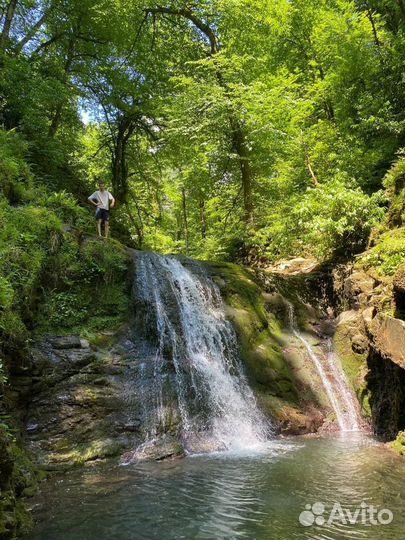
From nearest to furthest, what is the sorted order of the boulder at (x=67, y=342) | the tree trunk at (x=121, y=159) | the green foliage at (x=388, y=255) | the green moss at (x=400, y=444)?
the green moss at (x=400, y=444), the boulder at (x=67, y=342), the green foliage at (x=388, y=255), the tree trunk at (x=121, y=159)

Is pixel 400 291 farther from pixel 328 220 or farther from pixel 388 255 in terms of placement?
pixel 328 220

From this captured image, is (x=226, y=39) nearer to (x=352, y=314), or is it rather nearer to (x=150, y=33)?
(x=150, y=33)

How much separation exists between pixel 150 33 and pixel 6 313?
1423 cm

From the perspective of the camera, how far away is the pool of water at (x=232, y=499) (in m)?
4.17

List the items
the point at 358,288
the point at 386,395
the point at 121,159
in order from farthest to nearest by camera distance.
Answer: the point at 121,159 < the point at 358,288 < the point at 386,395

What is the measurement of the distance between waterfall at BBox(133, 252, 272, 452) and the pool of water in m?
0.87

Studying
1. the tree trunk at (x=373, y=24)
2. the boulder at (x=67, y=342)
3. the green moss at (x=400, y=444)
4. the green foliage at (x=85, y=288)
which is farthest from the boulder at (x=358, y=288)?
the tree trunk at (x=373, y=24)

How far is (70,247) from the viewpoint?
9430 millimetres

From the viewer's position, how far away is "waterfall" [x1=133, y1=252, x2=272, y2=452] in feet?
24.8

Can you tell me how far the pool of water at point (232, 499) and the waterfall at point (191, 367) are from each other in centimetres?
87

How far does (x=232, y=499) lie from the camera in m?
4.92

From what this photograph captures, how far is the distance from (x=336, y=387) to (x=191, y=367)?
3.46 meters

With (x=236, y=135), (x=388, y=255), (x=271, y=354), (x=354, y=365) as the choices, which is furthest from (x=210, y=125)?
(x=354, y=365)

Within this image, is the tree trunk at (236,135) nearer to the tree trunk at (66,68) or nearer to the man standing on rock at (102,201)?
the tree trunk at (66,68)
